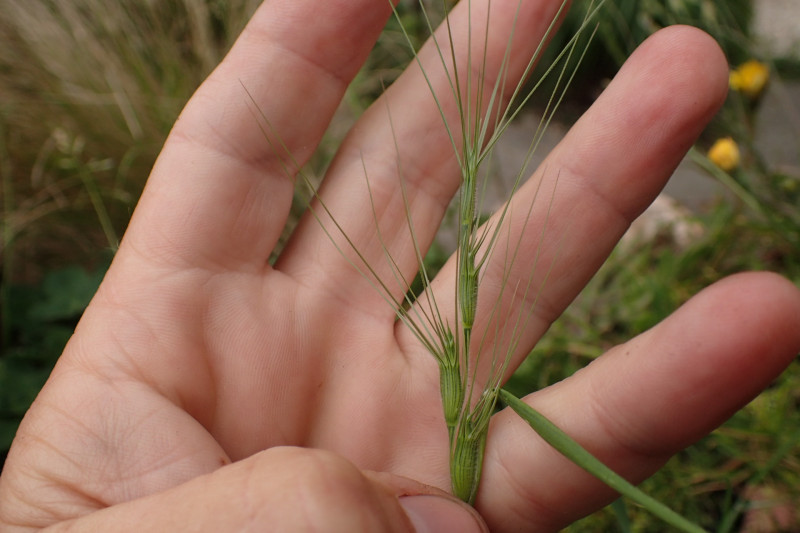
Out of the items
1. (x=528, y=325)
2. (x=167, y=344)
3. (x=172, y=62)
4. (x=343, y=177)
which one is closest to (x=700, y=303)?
(x=528, y=325)

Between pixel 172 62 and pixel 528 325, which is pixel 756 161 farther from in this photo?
pixel 172 62

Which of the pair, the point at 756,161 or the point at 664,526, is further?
the point at 756,161

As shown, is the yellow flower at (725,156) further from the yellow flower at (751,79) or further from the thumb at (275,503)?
the thumb at (275,503)

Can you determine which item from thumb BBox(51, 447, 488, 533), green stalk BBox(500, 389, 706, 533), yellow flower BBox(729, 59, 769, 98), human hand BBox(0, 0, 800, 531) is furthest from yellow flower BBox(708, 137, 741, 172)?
thumb BBox(51, 447, 488, 533)

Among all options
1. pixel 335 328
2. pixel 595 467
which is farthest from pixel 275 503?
pixel 335 328

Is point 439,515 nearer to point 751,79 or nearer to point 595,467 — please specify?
point 595,467

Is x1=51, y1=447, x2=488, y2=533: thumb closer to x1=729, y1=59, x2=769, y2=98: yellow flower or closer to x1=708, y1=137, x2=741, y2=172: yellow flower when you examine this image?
x1=708, y1=137, x2=741, y2=172: yellow flower

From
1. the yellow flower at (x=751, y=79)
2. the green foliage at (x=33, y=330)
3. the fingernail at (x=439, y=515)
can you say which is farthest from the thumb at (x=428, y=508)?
the yellow flower at (x=751, y=79)
